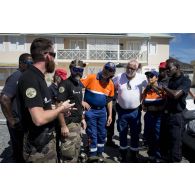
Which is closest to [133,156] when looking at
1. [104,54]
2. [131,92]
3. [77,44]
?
[131,92]

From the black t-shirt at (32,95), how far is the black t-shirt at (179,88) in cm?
208

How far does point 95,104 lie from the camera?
177 inches

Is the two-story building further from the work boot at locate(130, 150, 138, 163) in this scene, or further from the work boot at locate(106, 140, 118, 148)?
the work boot at locate(130, 150, 138, 163)

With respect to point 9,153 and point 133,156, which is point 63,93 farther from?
point 9,153

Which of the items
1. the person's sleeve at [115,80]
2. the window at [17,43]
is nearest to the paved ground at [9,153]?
the person's sleeve at [115,80]

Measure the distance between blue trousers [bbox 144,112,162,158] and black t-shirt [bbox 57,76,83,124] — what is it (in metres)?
1.26

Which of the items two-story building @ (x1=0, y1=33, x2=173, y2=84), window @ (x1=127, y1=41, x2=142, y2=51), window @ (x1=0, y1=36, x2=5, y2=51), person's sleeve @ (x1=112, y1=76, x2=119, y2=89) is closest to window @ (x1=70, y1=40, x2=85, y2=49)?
two-story building @ (x1=0, y1=33, x2=173, y2=84)

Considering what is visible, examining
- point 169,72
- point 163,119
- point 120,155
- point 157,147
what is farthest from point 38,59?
point 120,155

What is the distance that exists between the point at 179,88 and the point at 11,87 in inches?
87.6

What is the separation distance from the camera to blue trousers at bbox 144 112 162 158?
14.5ft

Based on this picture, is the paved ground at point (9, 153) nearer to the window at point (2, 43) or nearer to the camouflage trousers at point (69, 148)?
the camouflage trousers at point (69, 148)

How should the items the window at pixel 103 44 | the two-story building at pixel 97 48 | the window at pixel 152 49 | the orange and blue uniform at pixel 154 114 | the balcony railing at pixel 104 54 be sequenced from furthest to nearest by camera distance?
1. the window at pixel 152 49
2. the window at pixel 103 44
3. the balcony railing at pixel 104 54
4. the two-story building at pixel 97 48
5. the orange and blue uniform at pixel 154 114

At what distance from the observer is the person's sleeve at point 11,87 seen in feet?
10.9

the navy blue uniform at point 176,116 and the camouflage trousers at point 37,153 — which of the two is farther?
the navy blue uniform at point 176,116
